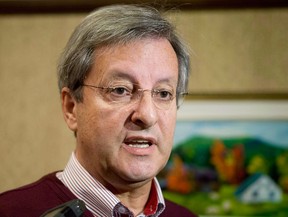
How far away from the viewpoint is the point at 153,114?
1.21 meters

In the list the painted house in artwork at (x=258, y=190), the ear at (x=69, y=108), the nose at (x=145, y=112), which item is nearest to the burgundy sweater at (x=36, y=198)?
the ear at (x=69, y=108)

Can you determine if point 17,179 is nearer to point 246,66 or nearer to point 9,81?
point 9,81

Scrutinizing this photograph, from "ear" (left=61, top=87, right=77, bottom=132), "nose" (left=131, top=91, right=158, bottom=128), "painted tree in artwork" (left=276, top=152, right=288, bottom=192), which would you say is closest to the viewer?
"nose" (left=131, top=91, right=158, bottom=128)

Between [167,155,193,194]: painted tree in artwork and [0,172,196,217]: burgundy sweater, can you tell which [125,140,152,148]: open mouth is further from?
[167,155,193,194]: painted tree in artwork

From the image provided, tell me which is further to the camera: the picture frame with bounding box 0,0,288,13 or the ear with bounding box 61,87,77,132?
the picture frame with bounding box 0,0,288,13

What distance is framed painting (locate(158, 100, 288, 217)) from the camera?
7.00ft

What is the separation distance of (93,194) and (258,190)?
1048 millimetres

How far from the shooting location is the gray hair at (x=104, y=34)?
1.26 meters

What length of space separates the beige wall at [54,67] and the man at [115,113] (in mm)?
840

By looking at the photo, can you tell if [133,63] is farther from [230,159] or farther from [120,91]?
[230,159]

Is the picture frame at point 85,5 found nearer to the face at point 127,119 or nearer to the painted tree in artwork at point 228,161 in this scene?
the painted tree in artwork at point 228,161

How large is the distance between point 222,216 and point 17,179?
871 mm

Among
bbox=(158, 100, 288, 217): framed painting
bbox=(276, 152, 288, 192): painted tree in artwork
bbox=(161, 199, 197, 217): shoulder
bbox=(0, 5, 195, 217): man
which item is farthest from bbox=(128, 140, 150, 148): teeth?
bbox=(276, 152, 288, 192): painted tree in artwork

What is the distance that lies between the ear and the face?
5cm
